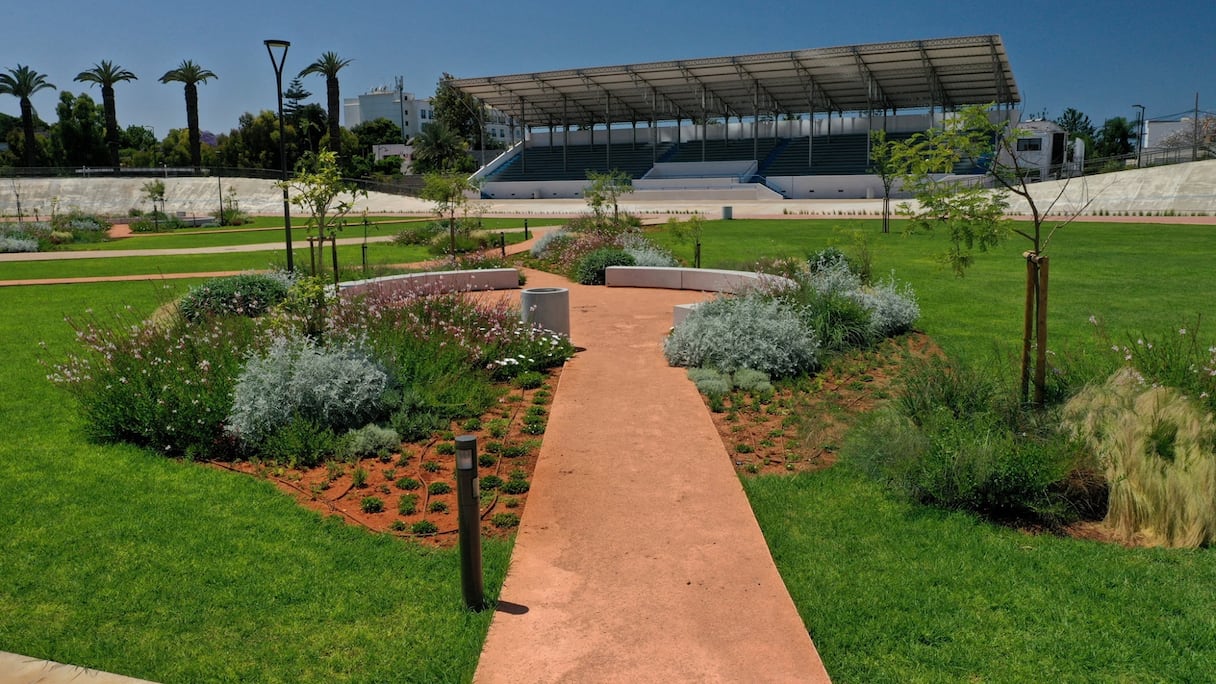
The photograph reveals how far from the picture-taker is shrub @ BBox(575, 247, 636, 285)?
19.1 m

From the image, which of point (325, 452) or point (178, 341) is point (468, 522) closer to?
point (325, 452)

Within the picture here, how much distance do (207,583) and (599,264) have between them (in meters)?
14.5

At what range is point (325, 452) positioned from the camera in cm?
746

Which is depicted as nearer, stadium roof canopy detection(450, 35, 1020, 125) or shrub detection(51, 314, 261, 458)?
shrub detection(51, 314, 261, 458)

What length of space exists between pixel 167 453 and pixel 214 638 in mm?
3658

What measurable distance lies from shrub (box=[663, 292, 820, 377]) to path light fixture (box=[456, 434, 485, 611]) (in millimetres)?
5778

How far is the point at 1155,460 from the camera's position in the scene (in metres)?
5.89

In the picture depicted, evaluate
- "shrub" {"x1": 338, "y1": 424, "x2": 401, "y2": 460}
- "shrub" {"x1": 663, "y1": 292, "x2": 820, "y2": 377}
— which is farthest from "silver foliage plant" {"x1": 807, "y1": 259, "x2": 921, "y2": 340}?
"shrub" {"x1": 338, "y1": 424, "x2": 401, "y2": 460}

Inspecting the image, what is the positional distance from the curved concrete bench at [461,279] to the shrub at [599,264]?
1548 mm

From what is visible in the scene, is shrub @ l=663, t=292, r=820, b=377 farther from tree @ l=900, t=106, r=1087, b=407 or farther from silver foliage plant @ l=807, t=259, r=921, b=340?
tree @ l=900, t=106, r=1087, b=407

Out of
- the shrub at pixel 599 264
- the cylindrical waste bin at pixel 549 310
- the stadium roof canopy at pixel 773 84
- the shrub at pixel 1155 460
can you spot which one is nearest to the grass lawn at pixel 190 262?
the shrub at pixel 599 264

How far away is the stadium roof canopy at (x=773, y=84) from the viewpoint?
2373 inches

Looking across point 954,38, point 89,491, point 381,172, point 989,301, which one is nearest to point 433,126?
point 381,172

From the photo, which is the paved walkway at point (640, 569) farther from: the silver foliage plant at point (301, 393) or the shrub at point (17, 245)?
the shrub at point (17, 245)
